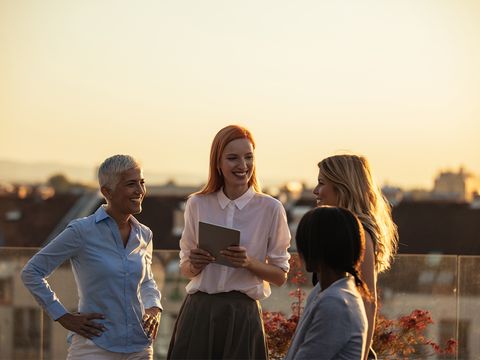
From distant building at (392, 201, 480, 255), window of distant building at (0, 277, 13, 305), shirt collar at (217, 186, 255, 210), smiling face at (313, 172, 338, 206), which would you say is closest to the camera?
smiling face at (313, 172, 338, 206)

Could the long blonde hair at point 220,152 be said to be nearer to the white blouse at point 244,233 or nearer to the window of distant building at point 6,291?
the white blouse at point 244,233

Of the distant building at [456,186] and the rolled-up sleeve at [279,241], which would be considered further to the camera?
the distant building at [456,186]

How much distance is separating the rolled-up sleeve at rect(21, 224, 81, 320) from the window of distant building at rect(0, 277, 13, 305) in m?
3.12

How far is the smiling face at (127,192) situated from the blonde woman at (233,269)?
308mm

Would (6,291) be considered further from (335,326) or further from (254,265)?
(335,326)

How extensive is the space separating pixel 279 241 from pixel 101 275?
742 mm

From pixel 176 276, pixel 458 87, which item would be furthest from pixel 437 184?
pixel 176 276

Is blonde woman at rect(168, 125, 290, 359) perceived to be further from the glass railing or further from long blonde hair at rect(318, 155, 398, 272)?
the glass railing

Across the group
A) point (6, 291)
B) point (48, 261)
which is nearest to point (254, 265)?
point (48, 261)

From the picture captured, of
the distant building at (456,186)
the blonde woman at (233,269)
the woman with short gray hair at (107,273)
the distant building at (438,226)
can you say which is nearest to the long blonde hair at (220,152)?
the blonde woman at (233,269)

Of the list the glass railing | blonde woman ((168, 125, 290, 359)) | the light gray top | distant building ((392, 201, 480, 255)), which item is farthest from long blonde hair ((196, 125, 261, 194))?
distant building ((392, 201, 480, 255))

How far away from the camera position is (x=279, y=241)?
17.2ft

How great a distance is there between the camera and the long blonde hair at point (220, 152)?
17.2 ft

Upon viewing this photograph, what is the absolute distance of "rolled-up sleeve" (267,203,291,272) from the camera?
5211 millimetres
